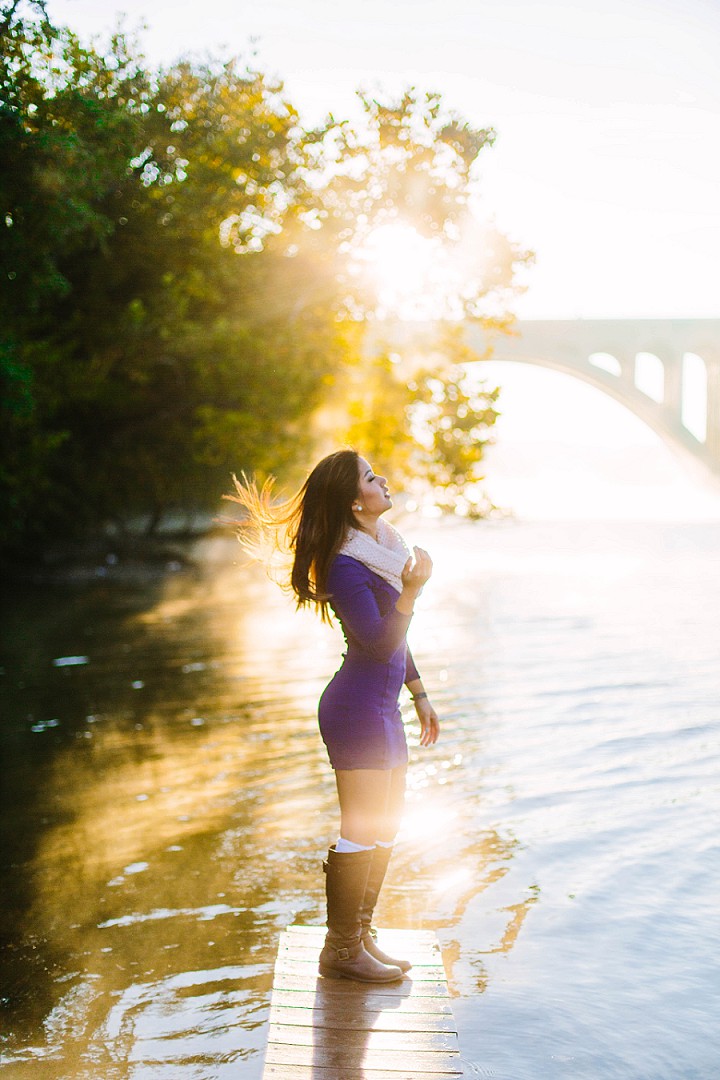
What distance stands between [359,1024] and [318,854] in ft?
9.41

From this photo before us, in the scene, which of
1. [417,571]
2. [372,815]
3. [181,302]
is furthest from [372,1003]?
[181,302]

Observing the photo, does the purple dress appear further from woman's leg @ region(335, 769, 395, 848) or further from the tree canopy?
the tree canopy

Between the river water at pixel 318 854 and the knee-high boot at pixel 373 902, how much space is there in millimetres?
499

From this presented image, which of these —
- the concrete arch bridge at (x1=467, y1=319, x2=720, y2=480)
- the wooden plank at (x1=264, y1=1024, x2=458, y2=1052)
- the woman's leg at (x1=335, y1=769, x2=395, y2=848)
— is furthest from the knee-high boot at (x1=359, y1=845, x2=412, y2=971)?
the concrete arch bridge at (x1=467, y1=319, x2=720, y2=480)

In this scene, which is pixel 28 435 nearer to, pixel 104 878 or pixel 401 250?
pixel 401 250

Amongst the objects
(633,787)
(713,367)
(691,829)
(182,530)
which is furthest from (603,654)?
(713,367)

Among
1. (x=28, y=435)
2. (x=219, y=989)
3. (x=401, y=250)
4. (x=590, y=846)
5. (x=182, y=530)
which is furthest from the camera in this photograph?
(x=182, y=530)

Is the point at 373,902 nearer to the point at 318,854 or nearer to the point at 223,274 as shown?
the point at 318,854

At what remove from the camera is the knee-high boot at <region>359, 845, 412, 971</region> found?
3.53 metres

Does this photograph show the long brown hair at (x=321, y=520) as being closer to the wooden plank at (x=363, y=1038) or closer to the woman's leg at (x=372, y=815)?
the woman's leg at (x=372, y=815)

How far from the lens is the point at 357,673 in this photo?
3.38 meters

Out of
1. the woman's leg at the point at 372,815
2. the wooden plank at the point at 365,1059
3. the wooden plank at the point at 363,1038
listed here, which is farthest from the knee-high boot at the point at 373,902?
the wooden plank at the point at 365,1059

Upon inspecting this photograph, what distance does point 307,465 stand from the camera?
22.2 metres

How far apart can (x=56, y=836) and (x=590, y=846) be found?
274cm
